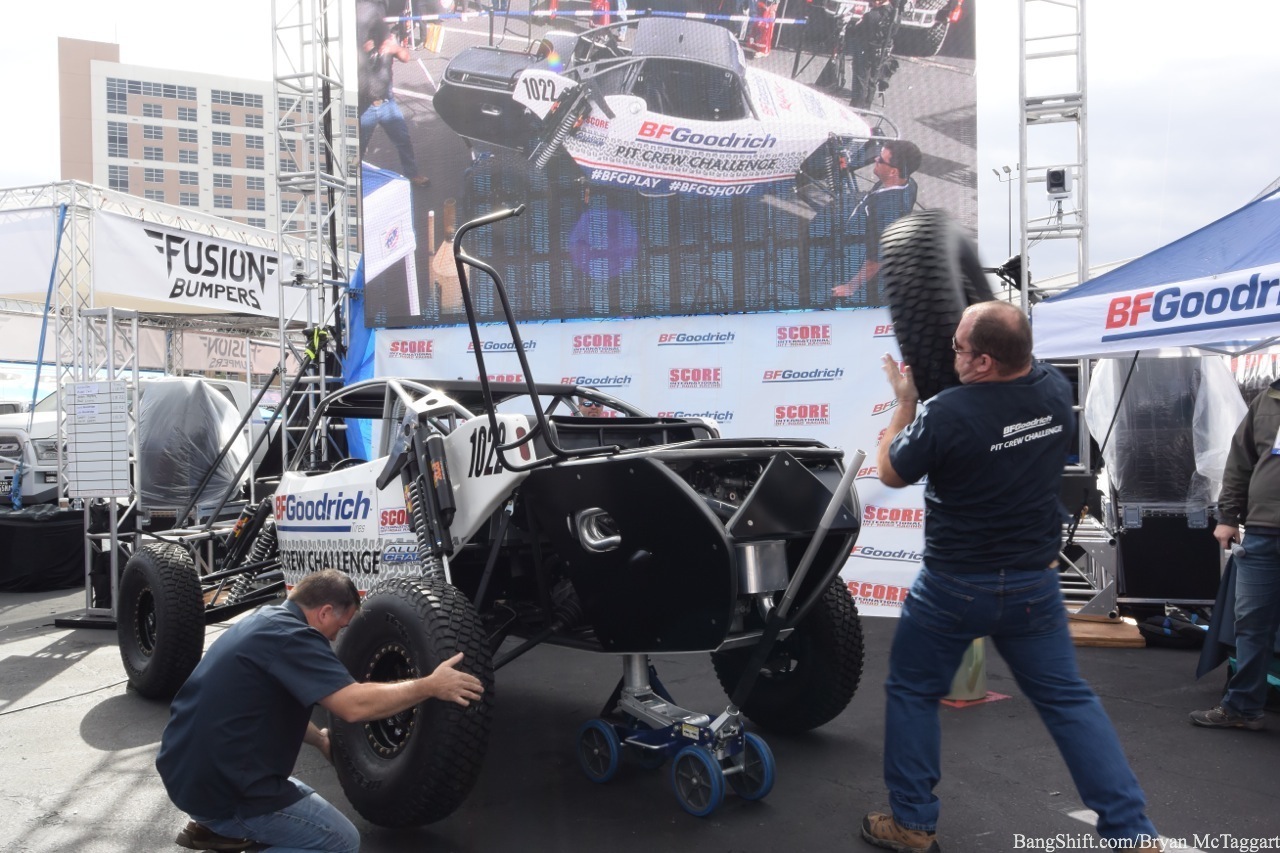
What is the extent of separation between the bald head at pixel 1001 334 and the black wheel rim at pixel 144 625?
15.5 feet

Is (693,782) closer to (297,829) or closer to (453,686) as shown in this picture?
(453,686)

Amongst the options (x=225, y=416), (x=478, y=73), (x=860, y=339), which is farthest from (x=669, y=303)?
(x=225, y=416)

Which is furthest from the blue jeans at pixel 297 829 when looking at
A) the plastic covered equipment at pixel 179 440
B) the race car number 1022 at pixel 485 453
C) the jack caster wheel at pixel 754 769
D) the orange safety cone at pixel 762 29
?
the plastic covered equipment at pixel 179 440

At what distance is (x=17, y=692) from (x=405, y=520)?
320cm

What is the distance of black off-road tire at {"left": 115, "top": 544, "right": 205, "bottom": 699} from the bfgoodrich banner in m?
4.26

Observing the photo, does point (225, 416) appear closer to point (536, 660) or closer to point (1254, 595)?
point (536, 660)

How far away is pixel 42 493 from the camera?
486 inches

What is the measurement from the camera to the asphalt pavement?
3.52m

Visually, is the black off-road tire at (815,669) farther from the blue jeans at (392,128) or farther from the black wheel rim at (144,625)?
the blue jeans at (392,128)

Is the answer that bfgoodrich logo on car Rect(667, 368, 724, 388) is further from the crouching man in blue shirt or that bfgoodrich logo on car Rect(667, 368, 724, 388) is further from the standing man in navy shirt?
the crouching man in blue shirt

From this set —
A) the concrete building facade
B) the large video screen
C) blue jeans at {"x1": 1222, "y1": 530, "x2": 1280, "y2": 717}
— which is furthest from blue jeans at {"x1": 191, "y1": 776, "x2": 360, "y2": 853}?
the concrete building facade

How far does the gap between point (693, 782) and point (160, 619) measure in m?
3.17

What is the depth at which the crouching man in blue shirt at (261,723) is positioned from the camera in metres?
2.71

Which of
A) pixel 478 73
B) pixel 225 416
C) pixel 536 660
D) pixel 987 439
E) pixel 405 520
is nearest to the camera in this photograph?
pixel 987 439
